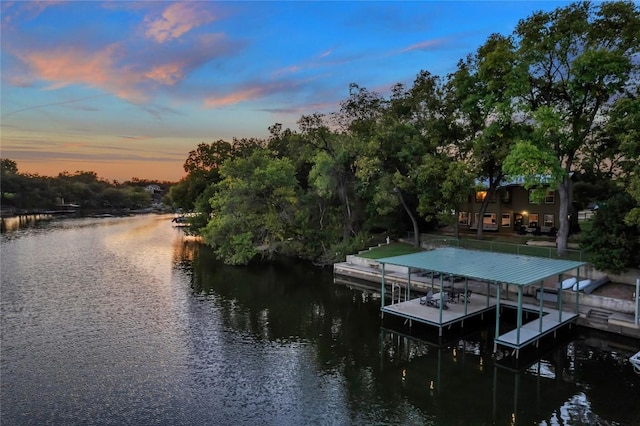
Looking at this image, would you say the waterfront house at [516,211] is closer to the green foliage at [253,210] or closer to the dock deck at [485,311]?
the dock deck at [485,311]

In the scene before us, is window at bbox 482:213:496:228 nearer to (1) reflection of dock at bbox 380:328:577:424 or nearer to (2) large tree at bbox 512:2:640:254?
(2) large tree at bbox 512:2:640:254

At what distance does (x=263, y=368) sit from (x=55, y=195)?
116 meters

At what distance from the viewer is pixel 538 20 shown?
24.7m

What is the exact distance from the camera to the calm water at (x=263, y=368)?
11.8 meters

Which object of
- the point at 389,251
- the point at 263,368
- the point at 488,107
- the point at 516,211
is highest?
the point at 488,107

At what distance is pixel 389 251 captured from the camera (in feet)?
106

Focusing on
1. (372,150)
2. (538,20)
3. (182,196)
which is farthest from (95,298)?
(182,196)

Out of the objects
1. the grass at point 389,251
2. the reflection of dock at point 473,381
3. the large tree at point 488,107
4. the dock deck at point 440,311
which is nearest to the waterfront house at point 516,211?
the large tree at point 488,107

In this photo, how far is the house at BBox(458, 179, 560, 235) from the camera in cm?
3575

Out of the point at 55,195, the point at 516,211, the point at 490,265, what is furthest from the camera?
the point at 55,195

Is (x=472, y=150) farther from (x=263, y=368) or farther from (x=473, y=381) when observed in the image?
(x=263, y=368)

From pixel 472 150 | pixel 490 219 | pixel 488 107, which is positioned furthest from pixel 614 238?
pixel 490 219

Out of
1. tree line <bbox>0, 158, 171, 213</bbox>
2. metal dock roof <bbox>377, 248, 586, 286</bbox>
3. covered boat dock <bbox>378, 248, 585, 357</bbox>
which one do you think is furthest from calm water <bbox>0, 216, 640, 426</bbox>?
tree line <bbox>0, 158, 171, 213</bbox>

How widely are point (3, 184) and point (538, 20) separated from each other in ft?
383
